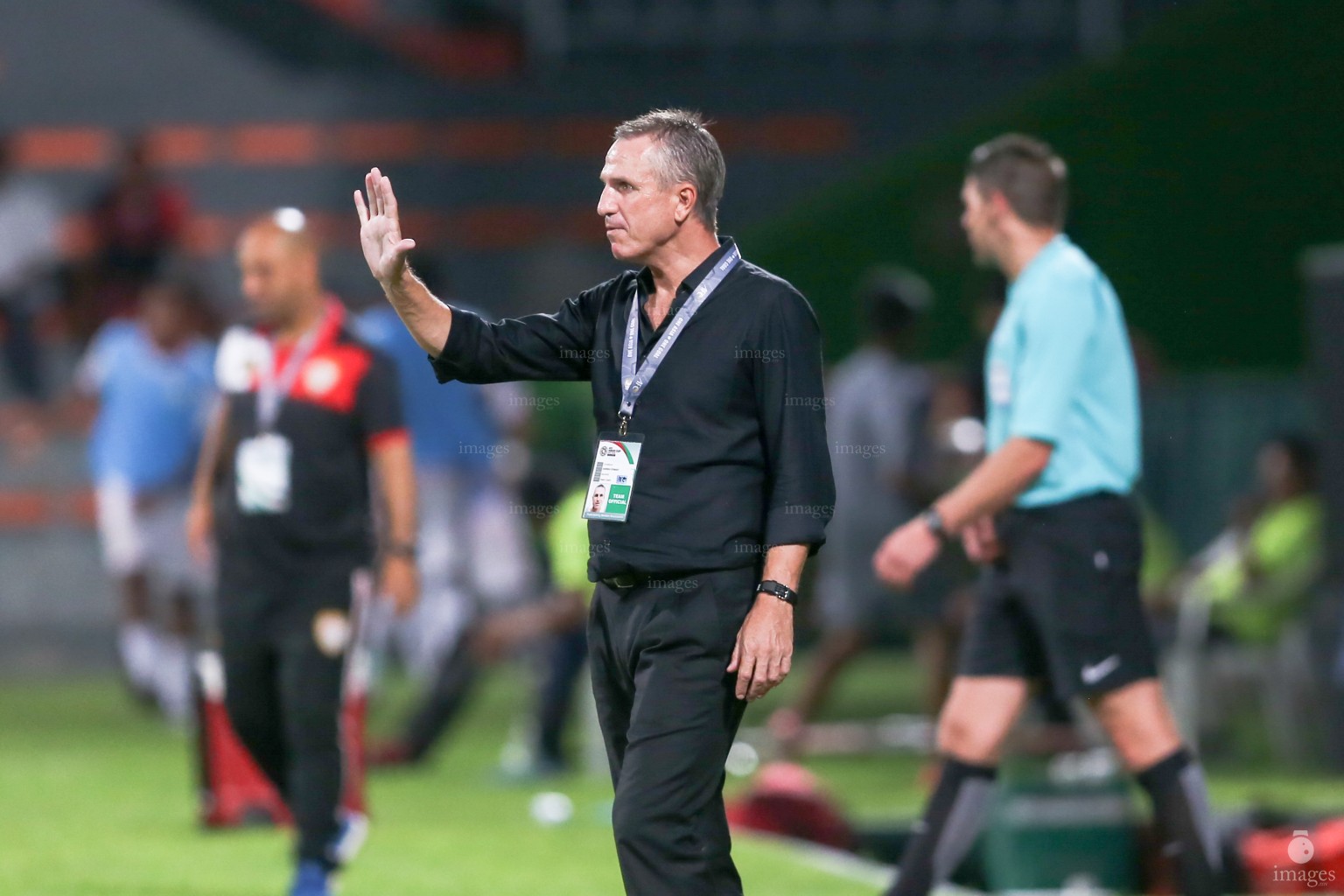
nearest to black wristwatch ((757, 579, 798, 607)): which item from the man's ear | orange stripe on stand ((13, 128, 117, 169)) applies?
the man's ear

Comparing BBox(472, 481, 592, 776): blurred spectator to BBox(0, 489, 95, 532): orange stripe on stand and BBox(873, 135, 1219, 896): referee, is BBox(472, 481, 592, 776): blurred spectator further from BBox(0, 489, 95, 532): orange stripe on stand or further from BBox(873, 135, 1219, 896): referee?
BBox(0, 489, 95, 532): orange stripe on stand

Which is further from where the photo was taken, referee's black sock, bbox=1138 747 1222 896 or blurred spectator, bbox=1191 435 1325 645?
blurred spectator, bbox=1191 435 1325 645

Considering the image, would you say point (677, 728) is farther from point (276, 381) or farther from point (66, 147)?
point (66, 147)

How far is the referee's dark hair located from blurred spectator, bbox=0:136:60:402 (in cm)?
1167

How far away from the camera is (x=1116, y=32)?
58.2 ft

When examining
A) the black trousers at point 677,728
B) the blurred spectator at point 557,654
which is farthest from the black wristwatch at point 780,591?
the blurred spectator at point 557,654

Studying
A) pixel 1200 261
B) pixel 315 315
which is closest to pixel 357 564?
pixel 315 315

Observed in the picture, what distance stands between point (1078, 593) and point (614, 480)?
5.80 feet

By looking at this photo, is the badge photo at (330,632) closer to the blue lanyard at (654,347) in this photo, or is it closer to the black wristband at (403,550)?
the black wristband at (403,550)

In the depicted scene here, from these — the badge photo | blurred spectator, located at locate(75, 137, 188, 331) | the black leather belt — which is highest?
blurred spectator, located at locate(75, 137, 188, 331)

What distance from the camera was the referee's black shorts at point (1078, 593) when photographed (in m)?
5.95

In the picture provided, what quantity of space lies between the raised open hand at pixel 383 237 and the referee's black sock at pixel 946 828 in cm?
240

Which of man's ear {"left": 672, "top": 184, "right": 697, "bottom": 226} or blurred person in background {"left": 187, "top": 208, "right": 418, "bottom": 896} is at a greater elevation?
man's ear {"left": 672, "top": 184, "right": 697, "bottom": 226}

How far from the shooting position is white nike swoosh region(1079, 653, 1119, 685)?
19.5 ft
